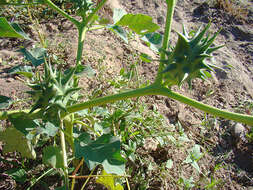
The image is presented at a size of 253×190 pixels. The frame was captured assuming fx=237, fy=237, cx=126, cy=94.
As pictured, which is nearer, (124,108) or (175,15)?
(124,108)

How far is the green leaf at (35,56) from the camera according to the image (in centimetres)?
160

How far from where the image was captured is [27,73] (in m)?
1.47

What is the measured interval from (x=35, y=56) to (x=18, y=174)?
0.82m

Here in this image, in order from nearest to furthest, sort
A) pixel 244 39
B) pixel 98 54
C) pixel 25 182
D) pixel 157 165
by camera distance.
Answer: pixel 25 182
pixel 157 165
pixel 98 54
pixel 244 39

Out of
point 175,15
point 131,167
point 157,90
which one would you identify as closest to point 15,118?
point 157,90

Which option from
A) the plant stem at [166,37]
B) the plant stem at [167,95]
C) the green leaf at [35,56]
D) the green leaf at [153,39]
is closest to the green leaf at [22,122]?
the plant stem at [167,95]

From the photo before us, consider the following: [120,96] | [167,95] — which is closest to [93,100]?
[120,96]

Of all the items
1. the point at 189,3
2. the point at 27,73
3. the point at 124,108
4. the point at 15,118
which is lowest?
the point at 124,108

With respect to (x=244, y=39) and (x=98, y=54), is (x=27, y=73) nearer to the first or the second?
(x=98, y=54)

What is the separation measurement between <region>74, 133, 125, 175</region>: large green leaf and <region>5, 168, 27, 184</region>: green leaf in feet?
1.91

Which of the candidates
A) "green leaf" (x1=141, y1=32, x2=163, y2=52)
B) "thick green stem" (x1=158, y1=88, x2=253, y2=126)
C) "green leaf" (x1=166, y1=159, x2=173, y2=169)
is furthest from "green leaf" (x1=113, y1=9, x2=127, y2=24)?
"green leaf" (x1=166, y1=159, x2=173, y2=169)

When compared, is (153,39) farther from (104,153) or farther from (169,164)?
(169,164)

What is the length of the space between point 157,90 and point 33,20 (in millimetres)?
2335

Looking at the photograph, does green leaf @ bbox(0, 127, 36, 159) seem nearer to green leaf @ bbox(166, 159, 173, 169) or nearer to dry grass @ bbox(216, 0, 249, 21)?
green leaf @ bbox(166, 159, 173, 169)
